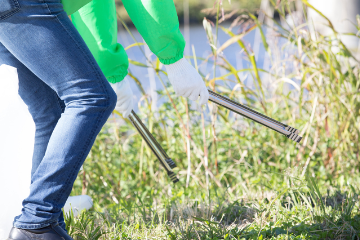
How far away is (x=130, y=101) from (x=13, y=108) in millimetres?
504

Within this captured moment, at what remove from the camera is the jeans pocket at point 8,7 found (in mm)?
840

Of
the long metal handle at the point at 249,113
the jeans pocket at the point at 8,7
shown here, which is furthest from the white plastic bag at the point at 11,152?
the long metal handle at the point at 249,113

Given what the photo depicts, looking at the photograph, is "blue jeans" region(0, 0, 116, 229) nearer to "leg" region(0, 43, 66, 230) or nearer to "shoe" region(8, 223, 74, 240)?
"shoe" region(8, 223, 74, 240)

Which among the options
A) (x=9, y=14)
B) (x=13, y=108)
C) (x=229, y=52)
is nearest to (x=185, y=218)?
(x=13, y=108)

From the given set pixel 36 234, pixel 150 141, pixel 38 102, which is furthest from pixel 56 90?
pixel 150 141

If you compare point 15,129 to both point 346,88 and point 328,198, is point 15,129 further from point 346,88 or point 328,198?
point 346,88

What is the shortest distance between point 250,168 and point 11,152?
1.27 metres

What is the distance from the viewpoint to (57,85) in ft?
3.02

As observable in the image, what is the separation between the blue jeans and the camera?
867 mm

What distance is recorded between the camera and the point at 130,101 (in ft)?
4.71

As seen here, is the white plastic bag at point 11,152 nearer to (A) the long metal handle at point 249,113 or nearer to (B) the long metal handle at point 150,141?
(B) the long metal handle at point 150,141

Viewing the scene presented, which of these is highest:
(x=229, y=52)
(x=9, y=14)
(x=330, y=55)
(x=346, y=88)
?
(x=9, y=14)

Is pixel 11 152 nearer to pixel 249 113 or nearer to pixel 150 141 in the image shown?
pixel 150 141

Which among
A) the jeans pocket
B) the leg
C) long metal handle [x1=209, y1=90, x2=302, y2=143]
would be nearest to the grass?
long metal handle [x1=209, y1=90, x2=302, y2=143]
